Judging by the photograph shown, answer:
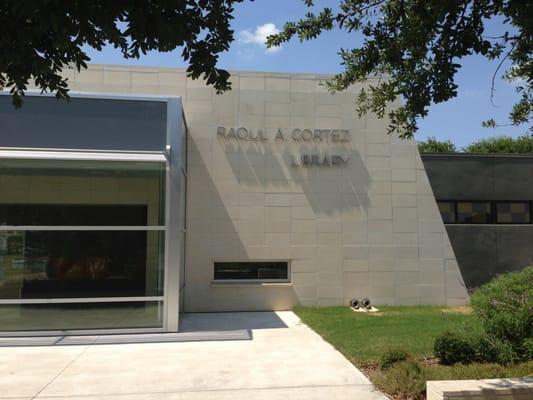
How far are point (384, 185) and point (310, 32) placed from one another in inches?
376

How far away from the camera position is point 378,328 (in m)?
10.8

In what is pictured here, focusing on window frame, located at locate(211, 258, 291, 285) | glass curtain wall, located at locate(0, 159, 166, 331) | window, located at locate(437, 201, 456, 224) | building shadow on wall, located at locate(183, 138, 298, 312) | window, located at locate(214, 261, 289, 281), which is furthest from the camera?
window, located at locate(437, 201, 456, 224)

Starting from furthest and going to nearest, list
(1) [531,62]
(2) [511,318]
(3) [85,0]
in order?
1. (2) [511,318]
2. (1) [531,62]
3. (3) [85,0]

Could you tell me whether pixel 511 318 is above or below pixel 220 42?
below

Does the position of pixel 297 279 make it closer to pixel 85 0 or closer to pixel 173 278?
pixel 173 278

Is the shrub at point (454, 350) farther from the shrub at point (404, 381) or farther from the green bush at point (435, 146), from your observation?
the green bush at point (435, 146)

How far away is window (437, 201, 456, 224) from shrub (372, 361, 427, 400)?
9.77 metres

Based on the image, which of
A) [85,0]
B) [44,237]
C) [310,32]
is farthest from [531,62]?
[44,237]

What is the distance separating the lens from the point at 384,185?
14.6 metres

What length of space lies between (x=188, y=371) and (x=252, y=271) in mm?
6650

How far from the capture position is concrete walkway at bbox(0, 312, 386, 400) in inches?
260

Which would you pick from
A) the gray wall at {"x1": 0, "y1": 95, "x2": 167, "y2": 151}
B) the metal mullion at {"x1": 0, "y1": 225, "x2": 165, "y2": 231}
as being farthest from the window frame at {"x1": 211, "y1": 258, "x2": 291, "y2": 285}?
the gray wall at {"x1": 0, "y1": 95, "x2": 167, "y2": 151}

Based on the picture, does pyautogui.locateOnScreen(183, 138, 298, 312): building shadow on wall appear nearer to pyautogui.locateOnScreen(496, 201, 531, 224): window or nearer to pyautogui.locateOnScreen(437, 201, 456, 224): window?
pyautogui.locateOnScreen(437, 201, 456, 224): window

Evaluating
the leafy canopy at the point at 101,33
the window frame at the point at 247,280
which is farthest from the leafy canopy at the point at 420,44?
the window frame at the point at 247,280
